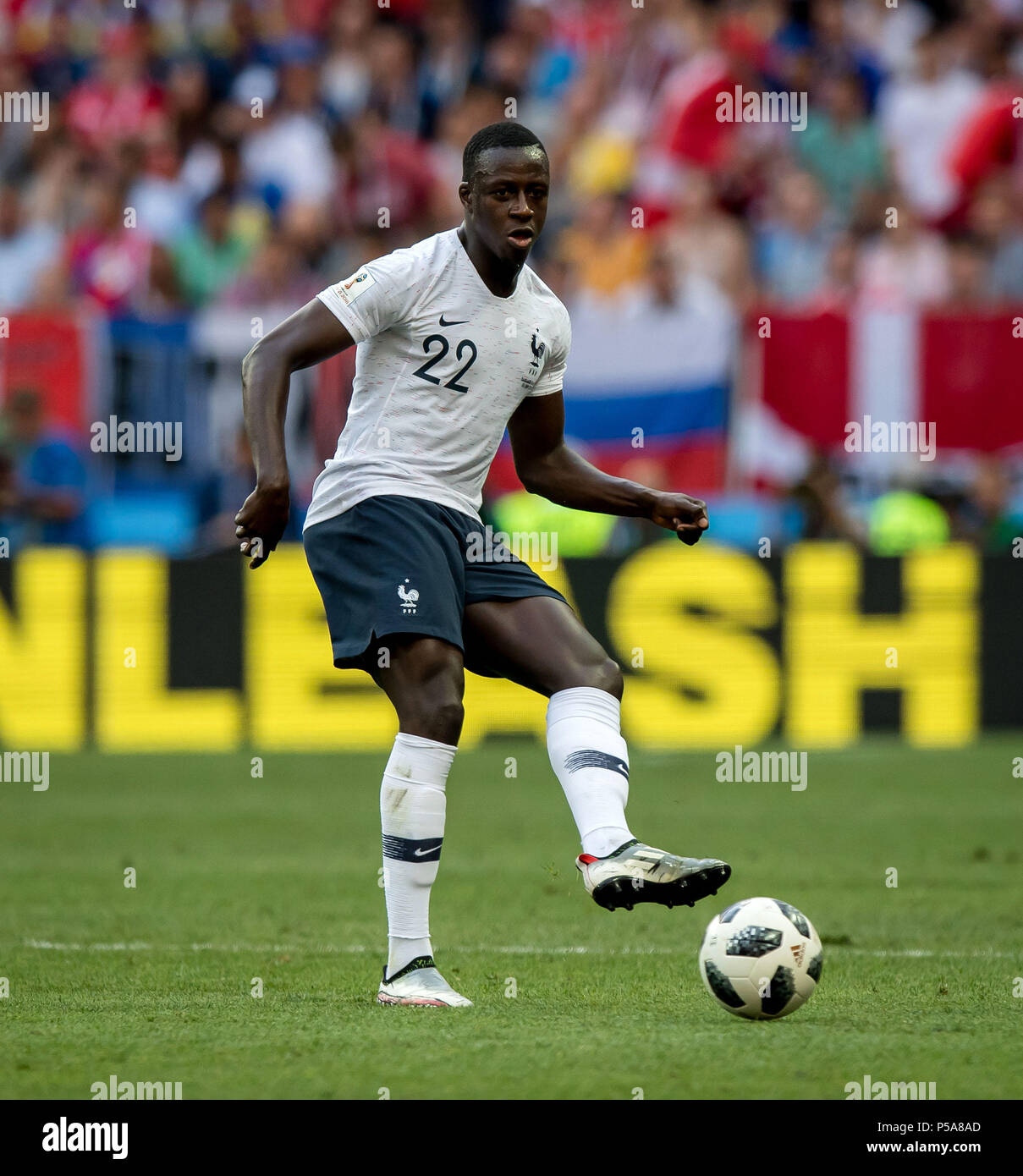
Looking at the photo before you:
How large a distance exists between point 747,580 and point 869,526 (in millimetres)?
1154

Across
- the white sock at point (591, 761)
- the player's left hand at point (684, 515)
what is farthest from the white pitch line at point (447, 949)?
the player's left hand at point (684, 515)

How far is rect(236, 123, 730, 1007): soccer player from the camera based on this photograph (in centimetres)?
547

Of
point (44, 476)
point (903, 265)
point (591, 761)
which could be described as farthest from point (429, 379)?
point (903, 265)

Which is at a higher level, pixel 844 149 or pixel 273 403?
pixel 844 149

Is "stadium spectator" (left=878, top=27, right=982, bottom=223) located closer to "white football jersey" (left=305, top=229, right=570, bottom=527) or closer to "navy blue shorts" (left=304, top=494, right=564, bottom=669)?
"white football jersey" (left=305, top=229, right=570, bottom=527)

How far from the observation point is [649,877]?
5.09m

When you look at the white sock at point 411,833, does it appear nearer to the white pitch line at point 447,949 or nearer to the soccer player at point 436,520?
the soccer player at point 436,520

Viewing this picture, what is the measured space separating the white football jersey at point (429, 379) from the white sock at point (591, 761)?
68 centimetres

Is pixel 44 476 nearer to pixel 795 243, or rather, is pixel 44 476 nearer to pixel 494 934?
pixel 795 243

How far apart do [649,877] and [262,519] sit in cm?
134

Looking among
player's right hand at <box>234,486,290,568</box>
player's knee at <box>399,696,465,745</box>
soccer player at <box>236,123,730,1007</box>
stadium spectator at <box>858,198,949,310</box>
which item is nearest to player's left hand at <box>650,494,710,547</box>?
soccer player at <box>236,123,730,1007</box>

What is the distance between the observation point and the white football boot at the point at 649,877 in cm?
503

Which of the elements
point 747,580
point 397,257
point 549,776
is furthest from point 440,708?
point 747,580
